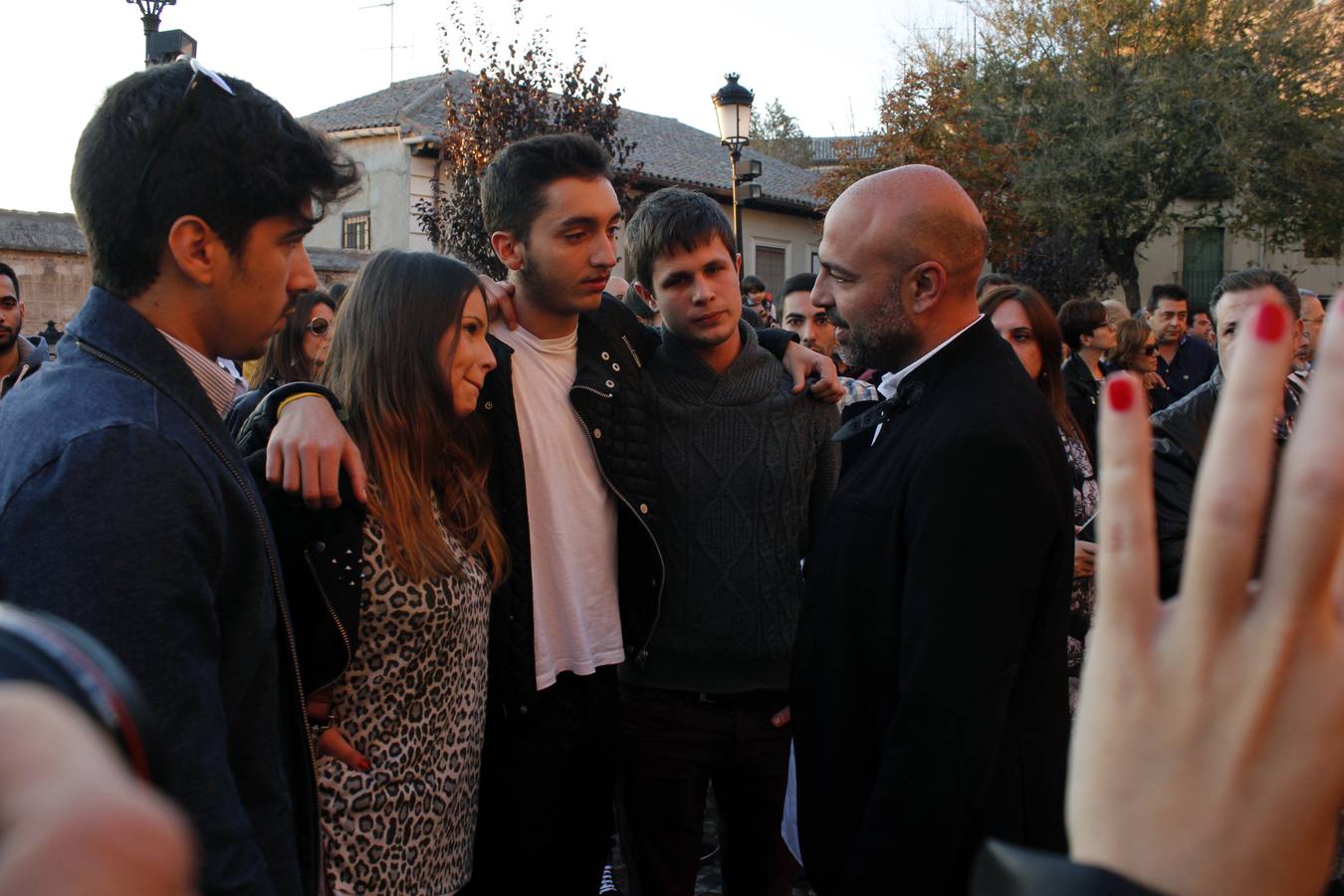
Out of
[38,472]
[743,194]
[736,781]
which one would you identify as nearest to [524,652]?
[736,781]

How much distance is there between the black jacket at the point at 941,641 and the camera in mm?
2057

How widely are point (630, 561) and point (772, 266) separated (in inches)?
1016

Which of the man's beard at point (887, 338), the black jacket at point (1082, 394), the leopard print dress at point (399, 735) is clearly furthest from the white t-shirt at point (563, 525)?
the black jacket at point (1082, 394)

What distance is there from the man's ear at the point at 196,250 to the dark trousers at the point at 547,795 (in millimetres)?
1575

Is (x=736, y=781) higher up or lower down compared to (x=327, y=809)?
lower down

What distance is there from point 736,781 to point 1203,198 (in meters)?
27.1

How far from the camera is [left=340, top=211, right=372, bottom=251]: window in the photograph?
23.2m

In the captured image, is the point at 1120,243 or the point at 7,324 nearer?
the point at 7,324

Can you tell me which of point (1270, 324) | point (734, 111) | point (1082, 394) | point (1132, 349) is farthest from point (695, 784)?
point (734, 111)

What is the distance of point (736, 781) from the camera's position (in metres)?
3.32

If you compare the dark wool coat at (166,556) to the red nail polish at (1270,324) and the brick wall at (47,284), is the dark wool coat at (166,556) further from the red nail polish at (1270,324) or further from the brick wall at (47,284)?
the brick wall at (47,284)

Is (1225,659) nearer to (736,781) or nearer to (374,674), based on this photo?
(374,674)

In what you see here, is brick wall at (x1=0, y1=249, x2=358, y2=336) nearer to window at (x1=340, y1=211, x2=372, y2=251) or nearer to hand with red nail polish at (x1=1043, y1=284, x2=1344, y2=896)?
window at (x1=340, y1=211, x2=372, y2=251)

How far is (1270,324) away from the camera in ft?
2.25
